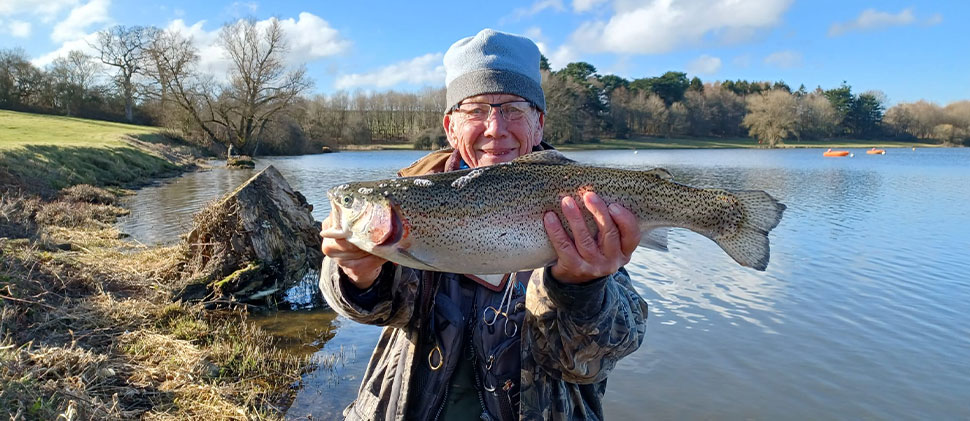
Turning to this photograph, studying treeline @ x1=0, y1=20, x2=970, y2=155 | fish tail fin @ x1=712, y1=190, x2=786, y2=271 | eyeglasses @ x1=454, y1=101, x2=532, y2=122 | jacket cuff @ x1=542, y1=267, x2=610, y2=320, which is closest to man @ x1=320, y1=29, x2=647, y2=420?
jacket cuff @ x1=542, y1=267, x2=610, y2=320

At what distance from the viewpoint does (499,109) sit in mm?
3098

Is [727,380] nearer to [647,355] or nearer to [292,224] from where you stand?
[647,355]

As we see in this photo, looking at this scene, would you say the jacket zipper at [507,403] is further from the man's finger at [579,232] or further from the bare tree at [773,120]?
the bare tree at [773,120]

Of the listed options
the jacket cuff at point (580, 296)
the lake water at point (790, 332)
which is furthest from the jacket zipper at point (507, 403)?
the lake water at point (790, 332)

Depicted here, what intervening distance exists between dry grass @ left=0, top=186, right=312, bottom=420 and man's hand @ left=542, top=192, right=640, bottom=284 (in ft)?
12.2

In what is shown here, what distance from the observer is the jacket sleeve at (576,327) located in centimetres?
242

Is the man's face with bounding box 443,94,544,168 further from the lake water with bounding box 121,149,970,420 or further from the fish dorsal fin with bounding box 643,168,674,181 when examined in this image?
the lake water with bounding box 121,149,970,420

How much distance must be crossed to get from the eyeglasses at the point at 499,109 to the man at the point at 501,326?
2.80 ft

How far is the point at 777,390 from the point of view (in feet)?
24.2

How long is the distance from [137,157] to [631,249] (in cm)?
3649

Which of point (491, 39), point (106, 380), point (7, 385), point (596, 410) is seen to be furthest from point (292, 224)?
point (596, 410)

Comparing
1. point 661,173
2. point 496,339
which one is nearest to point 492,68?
point 661,173

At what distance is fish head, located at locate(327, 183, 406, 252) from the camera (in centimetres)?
239

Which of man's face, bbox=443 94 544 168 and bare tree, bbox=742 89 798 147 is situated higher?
bare tree, bbox=742 89 798 147
